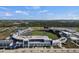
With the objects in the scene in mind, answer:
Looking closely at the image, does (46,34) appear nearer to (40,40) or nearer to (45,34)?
(45,34)

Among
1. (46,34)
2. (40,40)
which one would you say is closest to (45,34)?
(46,34)

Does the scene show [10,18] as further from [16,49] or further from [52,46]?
[52,46]

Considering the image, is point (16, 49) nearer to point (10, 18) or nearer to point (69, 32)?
point (10, 18)

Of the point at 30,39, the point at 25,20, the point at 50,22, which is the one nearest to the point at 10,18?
the point at 25,20
